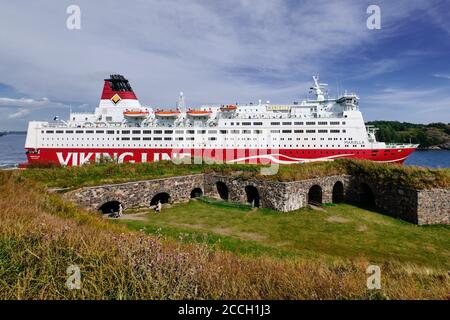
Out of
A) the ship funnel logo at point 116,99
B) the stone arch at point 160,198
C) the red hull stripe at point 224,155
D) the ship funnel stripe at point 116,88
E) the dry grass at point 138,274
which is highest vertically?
the ship funnel stripe at point 116,88

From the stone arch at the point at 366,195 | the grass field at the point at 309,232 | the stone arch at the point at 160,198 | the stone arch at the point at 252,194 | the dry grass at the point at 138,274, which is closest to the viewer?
the dry grass at the point at 138,274

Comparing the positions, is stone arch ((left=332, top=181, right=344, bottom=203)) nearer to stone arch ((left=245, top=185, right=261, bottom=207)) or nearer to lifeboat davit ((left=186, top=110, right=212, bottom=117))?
stone arch ((left=245, top=185, right=261, bottom=207))

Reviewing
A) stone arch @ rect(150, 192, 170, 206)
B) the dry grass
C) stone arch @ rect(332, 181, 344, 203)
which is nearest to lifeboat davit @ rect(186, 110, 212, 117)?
stone arch @ rect(150, 192, 170, 206)

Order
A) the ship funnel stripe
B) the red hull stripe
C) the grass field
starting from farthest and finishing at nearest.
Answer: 1. the ship funnel stripe
2. the red hull stripe
3. the grass field

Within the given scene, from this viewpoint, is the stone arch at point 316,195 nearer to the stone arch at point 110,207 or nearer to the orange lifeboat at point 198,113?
the stone arch at point 110,207

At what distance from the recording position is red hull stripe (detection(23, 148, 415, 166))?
33094mm

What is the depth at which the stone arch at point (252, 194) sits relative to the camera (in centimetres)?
2129

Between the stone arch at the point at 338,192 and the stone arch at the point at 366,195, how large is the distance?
1467 millimetres

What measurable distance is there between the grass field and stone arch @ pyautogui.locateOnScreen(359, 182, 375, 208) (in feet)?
8.58

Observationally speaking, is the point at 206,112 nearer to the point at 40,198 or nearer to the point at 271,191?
the point at 271,191

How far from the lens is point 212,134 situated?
37.8 m

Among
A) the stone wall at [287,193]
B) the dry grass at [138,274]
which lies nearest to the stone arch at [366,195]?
the stone wall at [287,193]

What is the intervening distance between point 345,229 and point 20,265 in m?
15.8
